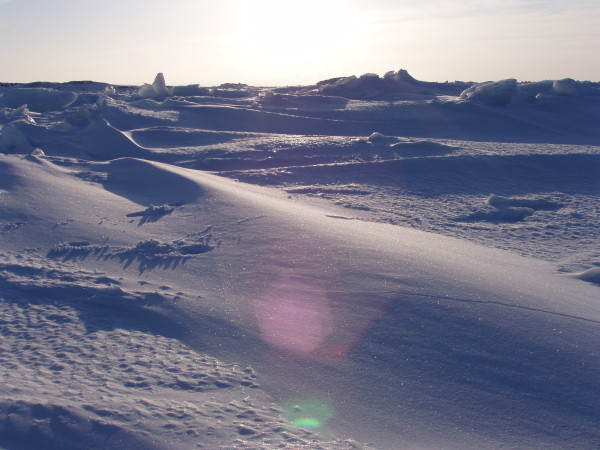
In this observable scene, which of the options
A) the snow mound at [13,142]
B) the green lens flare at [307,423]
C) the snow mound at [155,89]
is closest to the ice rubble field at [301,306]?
the green lens flare at [307,423]

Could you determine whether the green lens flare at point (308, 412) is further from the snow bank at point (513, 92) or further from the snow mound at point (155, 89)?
the snow mound at point (155, 89)

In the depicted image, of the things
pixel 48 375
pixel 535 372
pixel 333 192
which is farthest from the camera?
pixel 333 192

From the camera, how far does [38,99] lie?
35.9ft

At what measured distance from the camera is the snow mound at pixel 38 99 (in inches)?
426

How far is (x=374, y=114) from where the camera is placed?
880 cm

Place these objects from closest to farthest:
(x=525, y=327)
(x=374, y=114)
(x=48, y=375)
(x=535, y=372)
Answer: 1. (x=48, y=375)
2. (x=535, y=372)
3. (x=525, y=327)
4. (x=374, y=114)

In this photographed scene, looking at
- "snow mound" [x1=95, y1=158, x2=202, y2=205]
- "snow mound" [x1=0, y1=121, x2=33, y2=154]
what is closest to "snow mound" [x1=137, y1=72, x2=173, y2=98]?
"snow mound" [x1=0, y1=121, x2=33, y2=154]

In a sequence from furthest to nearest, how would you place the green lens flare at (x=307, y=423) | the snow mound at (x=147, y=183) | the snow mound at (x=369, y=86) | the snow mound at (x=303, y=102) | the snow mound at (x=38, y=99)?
1. the snow mound at (x=369, y=86)
2. the snow mound at (x=38, y=99)
3. the snow mound at (x=303, y=102)
4. the snow mound at (x=147, y=183)
5. the green lens flare at (x=307, y=423)

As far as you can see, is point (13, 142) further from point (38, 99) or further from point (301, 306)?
point (301, 306)

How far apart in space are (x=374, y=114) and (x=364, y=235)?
5.72 m

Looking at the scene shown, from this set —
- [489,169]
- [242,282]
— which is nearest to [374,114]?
[489,169]

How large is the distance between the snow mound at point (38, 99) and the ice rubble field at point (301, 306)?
5.83 metres

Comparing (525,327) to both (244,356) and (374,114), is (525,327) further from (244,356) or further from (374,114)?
(374,114)

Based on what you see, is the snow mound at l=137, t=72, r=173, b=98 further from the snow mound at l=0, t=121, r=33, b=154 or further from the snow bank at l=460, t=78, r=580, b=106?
the snow bank at l=460, t=78, r=580, b=106
